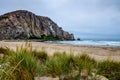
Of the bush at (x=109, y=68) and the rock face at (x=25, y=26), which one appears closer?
the bush at (x=109, y=68)

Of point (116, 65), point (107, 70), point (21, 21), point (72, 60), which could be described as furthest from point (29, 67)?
point (21, 21)

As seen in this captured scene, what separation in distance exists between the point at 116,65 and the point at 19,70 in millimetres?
3896

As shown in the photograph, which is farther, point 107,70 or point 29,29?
point 29,29

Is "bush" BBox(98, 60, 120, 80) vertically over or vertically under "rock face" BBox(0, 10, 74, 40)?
under

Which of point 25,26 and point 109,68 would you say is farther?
point 25,26

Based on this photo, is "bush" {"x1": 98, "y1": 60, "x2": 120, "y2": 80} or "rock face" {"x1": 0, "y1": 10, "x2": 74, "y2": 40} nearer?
"bush" {"x1": 98, "y1": 60, "x2": 120, "y2": 80}

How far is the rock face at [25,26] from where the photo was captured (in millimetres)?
57553

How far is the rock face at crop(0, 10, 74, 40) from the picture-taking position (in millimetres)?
57553

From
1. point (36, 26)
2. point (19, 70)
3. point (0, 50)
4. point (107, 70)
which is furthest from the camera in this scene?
point (36, 26)

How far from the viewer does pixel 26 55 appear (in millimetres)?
5809

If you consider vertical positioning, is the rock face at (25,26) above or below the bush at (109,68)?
above

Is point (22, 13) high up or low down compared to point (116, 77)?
up

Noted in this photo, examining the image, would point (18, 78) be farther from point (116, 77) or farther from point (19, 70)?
point (116, 77)

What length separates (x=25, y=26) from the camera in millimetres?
62406
